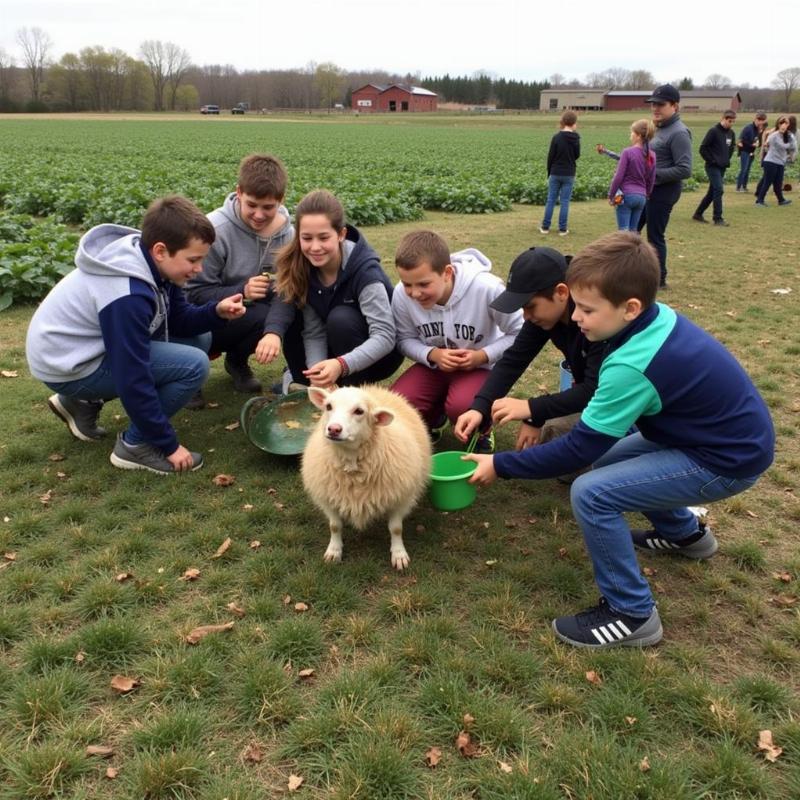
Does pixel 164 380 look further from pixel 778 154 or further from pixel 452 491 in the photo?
pixel 778 154

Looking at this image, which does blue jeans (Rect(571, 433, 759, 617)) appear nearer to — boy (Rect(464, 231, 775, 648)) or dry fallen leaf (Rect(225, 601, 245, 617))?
boy (Rect(464, 231, 775, 648))

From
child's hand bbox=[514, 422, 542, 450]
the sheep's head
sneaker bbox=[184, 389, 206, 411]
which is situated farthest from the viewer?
sneaker bbox=[184, 389, 206, 411]

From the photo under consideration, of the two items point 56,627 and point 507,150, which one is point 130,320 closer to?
point 56,627

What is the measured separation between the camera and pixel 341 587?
3.50 meters

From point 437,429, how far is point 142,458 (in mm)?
2297

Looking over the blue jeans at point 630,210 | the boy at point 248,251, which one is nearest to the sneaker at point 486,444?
the boy at point 248,251

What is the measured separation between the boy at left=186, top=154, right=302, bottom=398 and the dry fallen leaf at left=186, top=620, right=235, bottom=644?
262 centimetres

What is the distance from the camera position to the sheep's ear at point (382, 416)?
337 cm

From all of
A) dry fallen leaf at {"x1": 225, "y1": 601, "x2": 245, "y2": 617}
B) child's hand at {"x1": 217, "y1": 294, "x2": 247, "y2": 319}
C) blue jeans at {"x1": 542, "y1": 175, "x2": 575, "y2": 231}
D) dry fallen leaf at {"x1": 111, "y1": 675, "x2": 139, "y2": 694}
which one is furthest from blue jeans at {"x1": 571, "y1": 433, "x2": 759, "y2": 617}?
blue jeans at {"x1": 542, "y1": 175, "x2": 575, "y2": 231}

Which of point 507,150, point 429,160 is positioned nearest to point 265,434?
point 429,160

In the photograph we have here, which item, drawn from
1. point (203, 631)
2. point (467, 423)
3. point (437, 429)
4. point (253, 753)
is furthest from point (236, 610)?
point (437, 429)

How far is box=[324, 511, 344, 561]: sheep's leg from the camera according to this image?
12.3 feet

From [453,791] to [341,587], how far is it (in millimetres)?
1302

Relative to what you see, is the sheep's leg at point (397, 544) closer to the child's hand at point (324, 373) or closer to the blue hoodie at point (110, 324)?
the child's hand at point (324, 373)
